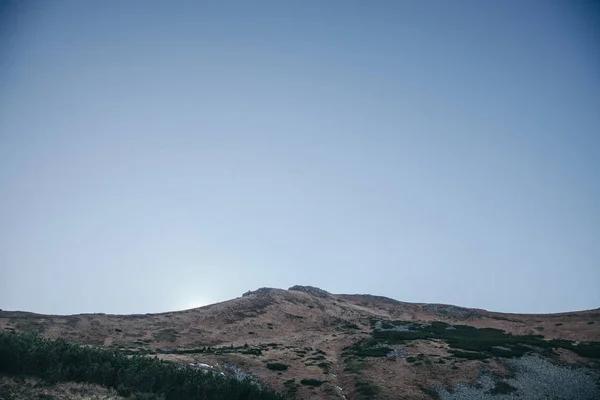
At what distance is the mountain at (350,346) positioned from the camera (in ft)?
115

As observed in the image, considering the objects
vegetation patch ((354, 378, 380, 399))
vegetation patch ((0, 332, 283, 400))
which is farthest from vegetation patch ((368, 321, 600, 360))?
vegetation patch ((0, 332, 283, 400))

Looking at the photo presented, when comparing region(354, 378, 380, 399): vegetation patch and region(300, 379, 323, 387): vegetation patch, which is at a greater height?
region(300, 379, 323, 387): vegetation patch

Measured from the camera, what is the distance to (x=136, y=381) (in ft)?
74.5

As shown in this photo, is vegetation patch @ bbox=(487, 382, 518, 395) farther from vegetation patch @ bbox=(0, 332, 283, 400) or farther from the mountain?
vegetation patch @ bbox=(0, 332, 283, 400)

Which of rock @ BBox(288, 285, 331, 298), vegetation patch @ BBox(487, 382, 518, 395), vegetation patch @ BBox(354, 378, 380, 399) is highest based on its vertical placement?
rock @ BBox(288, 285, 331, 298)

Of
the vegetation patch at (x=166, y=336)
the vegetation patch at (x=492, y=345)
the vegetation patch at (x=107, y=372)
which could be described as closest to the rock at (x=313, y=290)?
the vegetation patch at (x=492, y=345)

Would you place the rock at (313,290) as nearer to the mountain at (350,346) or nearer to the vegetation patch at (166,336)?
the mountain at (350,346)

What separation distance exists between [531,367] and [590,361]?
883cm

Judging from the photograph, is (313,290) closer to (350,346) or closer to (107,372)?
(350,346)

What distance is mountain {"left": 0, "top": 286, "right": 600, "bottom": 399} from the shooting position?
34.9 m

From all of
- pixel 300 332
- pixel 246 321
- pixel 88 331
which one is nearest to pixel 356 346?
pixel 300 332

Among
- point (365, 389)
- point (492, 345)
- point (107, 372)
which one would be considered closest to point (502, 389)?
point (365, 389)

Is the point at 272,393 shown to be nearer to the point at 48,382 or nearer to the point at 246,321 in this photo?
the point at 48,382

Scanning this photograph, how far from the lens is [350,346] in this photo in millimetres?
51969
